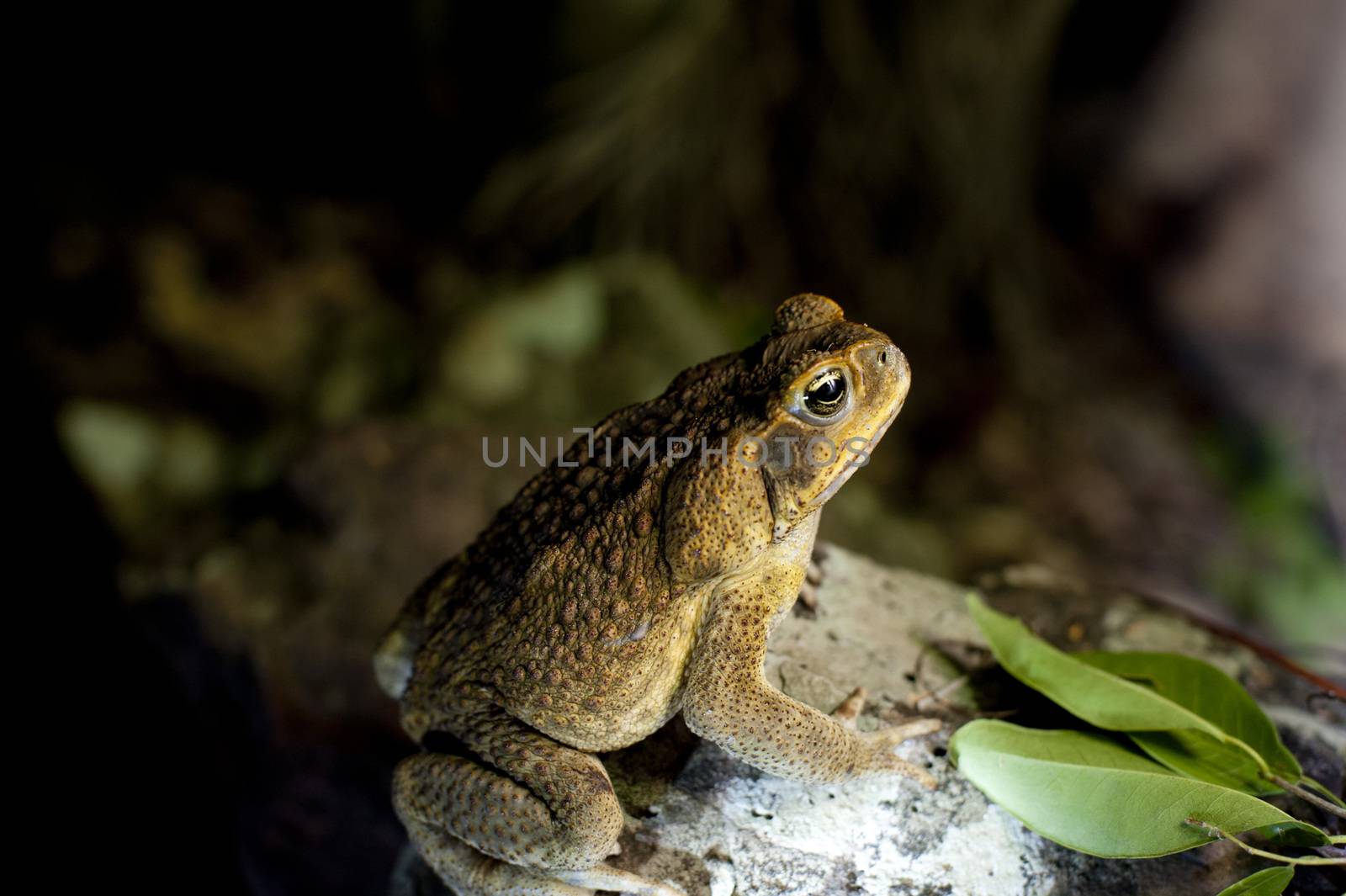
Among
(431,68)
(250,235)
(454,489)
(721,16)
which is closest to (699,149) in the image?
(721,16)

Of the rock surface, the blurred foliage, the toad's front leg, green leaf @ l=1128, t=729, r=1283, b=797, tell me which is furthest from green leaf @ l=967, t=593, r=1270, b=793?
the blurred foliage

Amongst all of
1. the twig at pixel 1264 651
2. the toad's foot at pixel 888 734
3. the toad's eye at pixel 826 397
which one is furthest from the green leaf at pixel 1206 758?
the toad's eye at pixel 826 397

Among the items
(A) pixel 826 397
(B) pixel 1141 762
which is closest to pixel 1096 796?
(B) pixel 1141 762

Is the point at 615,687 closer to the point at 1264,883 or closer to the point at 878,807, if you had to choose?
the point at 878,807

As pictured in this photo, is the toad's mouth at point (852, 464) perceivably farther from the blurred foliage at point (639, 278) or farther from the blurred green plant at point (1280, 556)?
the blurred green plant at point (1280, 556)

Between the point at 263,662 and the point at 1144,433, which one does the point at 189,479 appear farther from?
the point at 1144,433

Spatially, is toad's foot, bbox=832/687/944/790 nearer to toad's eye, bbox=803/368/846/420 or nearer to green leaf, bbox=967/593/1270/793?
green leaf, bbox=967/593/1270/793
